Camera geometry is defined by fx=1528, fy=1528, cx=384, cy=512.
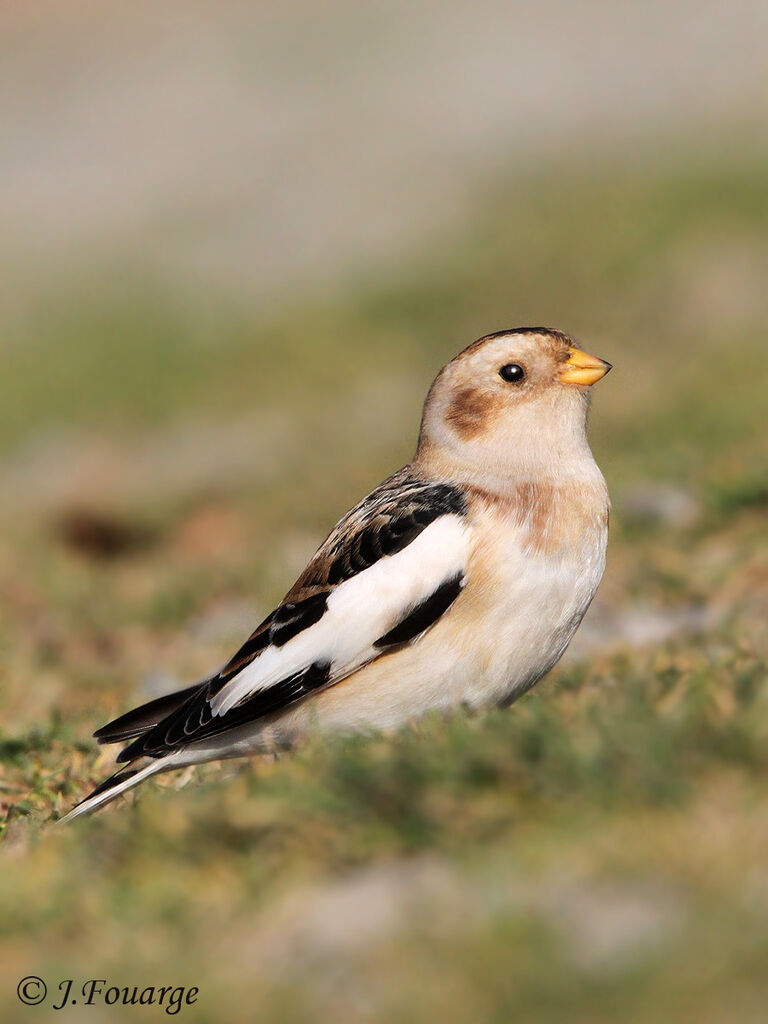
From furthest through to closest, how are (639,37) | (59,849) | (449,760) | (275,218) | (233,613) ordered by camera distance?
(639,37) < (275,218) < (233,613) < (59,849) < (449,760)

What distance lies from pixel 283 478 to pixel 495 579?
7.21m

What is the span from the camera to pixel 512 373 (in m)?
5.46

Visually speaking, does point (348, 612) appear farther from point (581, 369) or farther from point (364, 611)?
point (581, 369)

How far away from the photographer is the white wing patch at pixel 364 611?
4836 mm

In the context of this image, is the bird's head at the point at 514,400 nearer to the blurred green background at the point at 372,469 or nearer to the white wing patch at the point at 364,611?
the white wing patch at the point at 364,611

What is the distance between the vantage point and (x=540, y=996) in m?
2.94

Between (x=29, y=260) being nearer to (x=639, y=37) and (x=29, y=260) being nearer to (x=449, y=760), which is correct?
(x=639, y=37)

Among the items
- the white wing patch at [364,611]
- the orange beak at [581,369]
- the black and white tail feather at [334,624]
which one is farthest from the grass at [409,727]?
the orange beak at [581,369]

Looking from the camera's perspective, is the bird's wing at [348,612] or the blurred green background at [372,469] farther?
the bird's wing at [348,612]

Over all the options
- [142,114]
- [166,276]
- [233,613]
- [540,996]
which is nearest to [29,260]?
[166,276]

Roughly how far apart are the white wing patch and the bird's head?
498 millimetres

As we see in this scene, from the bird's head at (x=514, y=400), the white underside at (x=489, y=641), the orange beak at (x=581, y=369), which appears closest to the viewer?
the white underside at (x=489, y=641)

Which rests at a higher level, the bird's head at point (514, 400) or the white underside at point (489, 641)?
the bird's head at point (514, 400)

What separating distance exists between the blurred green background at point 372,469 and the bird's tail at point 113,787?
0.37ft
